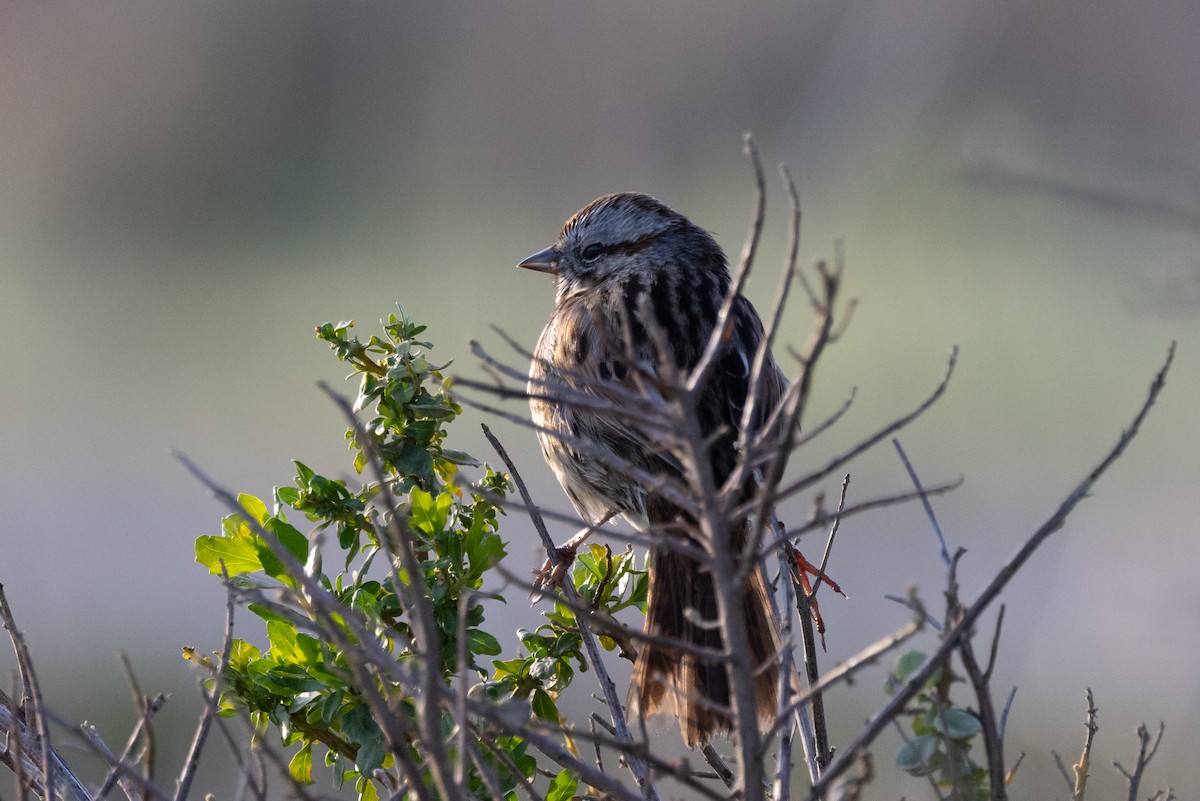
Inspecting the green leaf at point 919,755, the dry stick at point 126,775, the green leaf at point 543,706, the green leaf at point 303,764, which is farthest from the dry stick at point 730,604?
the green leaf at point 303,764

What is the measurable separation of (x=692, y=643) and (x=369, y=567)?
68cm

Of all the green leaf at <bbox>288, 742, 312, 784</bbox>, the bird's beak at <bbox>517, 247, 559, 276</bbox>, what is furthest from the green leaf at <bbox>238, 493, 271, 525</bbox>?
the bird's beak at <bbox>517, 247, 559, 276</bbox>

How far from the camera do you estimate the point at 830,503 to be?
9.45m

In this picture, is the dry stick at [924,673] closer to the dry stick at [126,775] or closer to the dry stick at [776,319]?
the dry stick at [776,319]

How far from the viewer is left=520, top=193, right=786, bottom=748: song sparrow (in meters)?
2.73

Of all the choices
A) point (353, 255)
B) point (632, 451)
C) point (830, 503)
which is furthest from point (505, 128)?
point (632, 451)

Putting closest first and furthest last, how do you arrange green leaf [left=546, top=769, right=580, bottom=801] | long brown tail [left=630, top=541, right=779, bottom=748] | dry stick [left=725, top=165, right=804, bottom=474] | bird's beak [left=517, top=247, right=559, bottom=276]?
dry stick [left=725, top=165, right=804, bottom=474] → green leaf [left=546, top=769, right=580, bottom=801] → long brown tail [left=630, top=541, right=779, bottom=748] → bird's beak [left=517, top=247, right=559, bottom=276]

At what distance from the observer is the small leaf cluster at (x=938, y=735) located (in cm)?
162

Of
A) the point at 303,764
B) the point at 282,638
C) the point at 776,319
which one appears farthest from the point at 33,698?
the point at 776,319

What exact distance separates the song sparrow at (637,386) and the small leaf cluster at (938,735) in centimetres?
48

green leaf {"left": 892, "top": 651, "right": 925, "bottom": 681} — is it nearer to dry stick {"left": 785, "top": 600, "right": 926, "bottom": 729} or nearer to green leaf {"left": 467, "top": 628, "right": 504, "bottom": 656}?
dry stick {"left": 785, "top": 600, "right": 926, "bottom": 729}

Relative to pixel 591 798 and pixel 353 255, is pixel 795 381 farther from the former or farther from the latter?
pixel 353 255

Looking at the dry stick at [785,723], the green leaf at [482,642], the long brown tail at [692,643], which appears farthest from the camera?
the long brown tail at [692,643]

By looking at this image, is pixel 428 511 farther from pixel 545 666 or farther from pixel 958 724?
pixel 958 724
